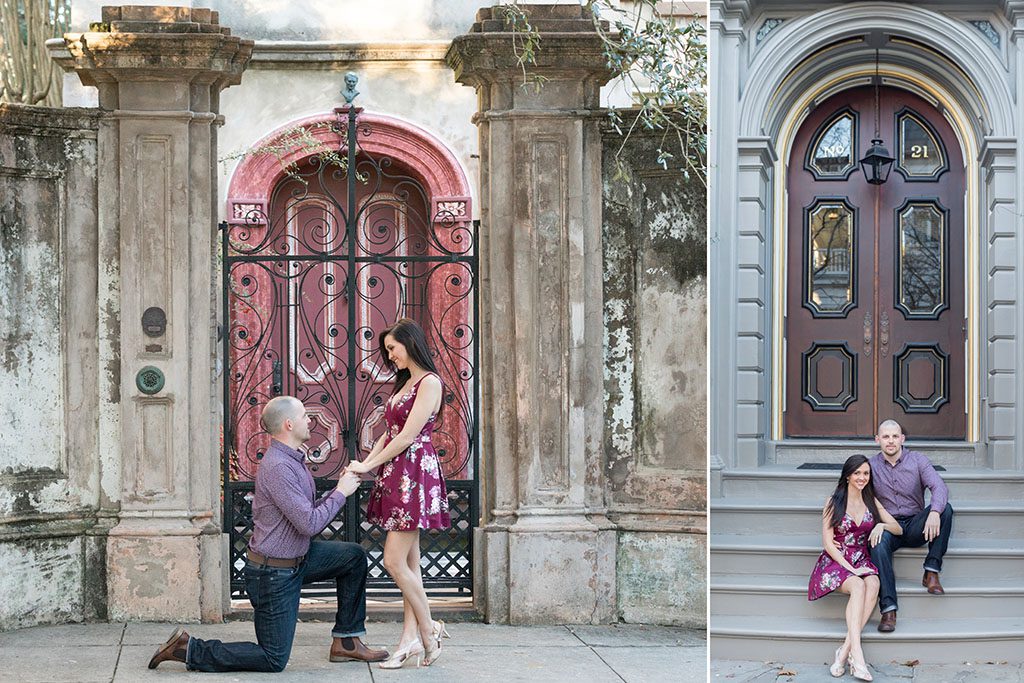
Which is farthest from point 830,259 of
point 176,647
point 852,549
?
point 176,647

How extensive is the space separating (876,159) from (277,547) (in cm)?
657

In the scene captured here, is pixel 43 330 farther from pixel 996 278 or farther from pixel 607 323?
pixel 996 278

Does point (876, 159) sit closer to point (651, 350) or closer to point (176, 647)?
point (651, 350)

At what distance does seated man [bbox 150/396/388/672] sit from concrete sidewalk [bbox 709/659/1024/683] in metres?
2.47

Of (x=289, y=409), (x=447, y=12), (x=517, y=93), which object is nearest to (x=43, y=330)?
(x=289, y=409)

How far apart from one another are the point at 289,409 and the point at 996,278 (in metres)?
6.26

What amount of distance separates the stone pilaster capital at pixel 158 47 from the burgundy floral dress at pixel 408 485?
7.22ft

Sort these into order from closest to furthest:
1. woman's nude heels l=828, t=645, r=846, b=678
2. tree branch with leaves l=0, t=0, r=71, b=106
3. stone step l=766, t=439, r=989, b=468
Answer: woman's nude heels l=828, t=645, r=846, b=678, tree branch with leaves l=0, t=0, r=71, b=106, stone step l=766, t=439, r=989, b=468

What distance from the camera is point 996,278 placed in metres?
9.87

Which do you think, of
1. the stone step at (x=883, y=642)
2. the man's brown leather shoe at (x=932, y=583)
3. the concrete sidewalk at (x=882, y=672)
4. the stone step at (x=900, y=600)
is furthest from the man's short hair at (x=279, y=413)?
the man's brown leather shoe at (x=932, y=583)

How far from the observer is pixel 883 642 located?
729 centimetres

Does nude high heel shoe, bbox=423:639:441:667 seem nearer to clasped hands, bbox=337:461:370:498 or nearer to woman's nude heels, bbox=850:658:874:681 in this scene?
clasped hands, bbox=337:461:370:498

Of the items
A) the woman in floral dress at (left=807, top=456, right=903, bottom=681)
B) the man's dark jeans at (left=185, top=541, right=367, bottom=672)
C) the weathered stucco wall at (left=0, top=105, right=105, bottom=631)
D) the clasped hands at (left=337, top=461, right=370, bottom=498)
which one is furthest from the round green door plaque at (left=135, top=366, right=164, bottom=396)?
the woman in floral dress at (left=807, top=456, right=903, bottom=681)

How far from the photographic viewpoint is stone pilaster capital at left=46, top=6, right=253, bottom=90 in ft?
22.5
